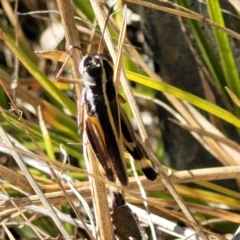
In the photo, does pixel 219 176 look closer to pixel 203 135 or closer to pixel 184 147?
pixel 203 135

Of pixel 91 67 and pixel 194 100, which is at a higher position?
pixel 91 67

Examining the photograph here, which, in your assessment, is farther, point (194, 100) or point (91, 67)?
point (194, 100)

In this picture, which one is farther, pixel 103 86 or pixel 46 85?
pixel 46 85

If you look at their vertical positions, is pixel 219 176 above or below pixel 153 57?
below

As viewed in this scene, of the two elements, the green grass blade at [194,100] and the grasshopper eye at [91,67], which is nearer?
the grasshopper eye at [91,67]

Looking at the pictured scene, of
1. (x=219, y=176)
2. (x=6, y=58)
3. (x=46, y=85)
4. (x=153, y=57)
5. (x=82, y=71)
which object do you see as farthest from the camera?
(x=6, y=58)

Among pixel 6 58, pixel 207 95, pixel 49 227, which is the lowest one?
pixel 49 227

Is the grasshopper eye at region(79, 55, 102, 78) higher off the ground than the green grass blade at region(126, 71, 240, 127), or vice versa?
the grasshopper eye at region(79, 55, 102, 78)

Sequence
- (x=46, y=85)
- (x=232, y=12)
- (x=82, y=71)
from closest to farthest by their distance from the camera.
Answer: (x=82, y=71)
(x=46, y=85)
(x=232, y=12)

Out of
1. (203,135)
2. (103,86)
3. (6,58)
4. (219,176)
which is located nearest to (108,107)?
(103,86)

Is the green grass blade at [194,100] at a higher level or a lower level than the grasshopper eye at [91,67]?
lower

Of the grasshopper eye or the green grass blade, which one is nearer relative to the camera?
the grasshopper eye
